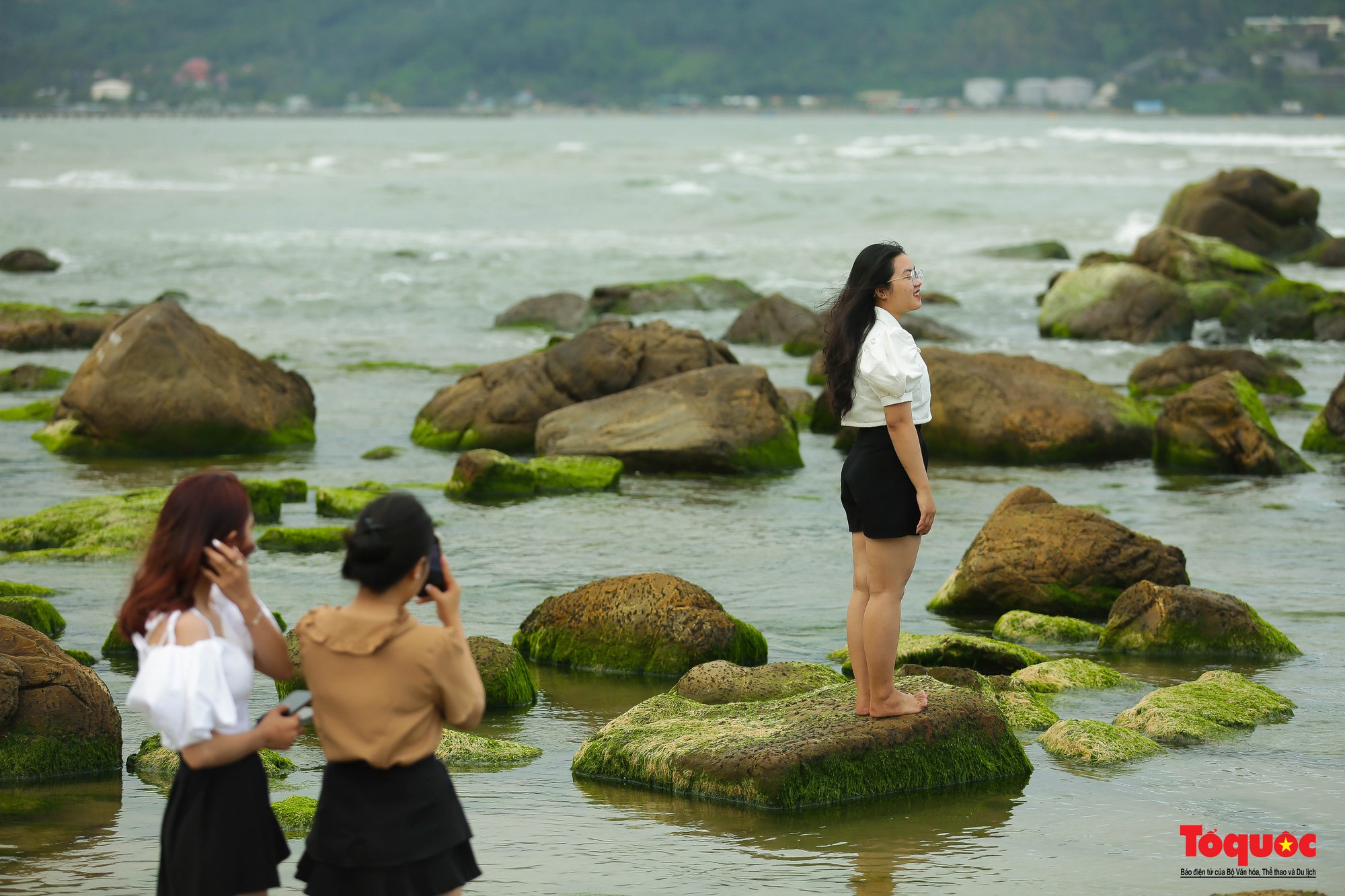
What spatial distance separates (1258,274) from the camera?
2816cm

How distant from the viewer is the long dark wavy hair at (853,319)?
5715 mm

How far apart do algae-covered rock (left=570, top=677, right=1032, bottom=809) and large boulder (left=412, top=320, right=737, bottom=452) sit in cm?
932

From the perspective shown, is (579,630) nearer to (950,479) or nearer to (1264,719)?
(1264,719)

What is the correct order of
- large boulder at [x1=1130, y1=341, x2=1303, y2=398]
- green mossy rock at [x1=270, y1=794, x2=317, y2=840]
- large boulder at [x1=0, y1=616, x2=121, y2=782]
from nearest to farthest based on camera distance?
green mossy rock at [x1=270, y1=794, x2=317, y2=840]
large boulder at [x1=0, y1=616, x2=121, y2=782]
large boulder at [x1=1130, y1=341, x2=1303, y2=398]

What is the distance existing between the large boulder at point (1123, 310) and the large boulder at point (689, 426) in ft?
34.8

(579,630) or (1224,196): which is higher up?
(1224,196)

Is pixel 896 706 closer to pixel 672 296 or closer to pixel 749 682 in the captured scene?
pixel 749 682

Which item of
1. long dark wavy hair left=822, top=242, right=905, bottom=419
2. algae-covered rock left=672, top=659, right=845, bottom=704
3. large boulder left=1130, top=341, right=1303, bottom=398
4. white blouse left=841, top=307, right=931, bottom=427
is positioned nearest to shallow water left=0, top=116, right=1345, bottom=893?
algae-covered rock left=672, top=659, right=845, bottom=704

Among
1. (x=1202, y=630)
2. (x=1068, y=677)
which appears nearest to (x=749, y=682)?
(x=1068, y=677)

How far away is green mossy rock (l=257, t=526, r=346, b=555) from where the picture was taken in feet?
36.7

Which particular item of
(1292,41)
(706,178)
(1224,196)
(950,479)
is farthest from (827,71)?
(950,479)

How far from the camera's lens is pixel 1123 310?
24281mm

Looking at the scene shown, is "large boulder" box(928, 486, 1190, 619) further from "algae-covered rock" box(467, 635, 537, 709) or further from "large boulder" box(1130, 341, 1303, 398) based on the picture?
"large boulder" box(1130, 341, 1303, 398)

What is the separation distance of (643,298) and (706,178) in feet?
144
